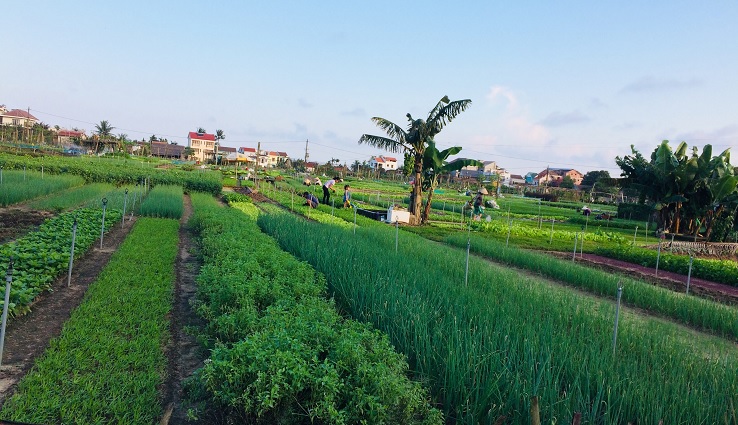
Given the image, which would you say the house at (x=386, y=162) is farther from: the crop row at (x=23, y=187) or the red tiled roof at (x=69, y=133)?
the crop row at (x=23, y=187)

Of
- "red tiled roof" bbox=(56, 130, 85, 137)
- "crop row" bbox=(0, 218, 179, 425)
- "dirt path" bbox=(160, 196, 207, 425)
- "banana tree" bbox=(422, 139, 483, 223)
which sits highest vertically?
"red tiled roof" bbox=(56, 130, 85, 137)

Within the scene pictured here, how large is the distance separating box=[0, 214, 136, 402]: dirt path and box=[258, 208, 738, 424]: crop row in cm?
301

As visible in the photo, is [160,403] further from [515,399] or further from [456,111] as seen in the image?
[456,111]

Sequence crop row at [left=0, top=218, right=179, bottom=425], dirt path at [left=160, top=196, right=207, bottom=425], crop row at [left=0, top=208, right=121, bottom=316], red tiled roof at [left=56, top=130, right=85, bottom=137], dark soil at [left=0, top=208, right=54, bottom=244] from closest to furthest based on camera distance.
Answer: crop row at [left=0, top=218, right=179, bottom=425]
dirt path at [left=160, top=196, right=207, bottom=425]
crop row at [left=0, top=208, right=121, bottom=316]
dark soil at [left=0, top=208, right=54, bottom=244]
red tiled roof at [left=56, top=130, right=85, bottom=137]

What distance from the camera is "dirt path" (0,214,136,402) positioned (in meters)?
3.83

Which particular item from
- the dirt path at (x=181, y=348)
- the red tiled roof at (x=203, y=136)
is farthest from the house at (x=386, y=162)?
the dirt path at (x=181, y=348)

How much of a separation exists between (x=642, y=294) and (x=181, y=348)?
24.6 ft

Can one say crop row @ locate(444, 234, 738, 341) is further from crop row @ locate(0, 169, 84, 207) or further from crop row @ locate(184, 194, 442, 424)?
crop row @ locate(0, 169, 84, 207)

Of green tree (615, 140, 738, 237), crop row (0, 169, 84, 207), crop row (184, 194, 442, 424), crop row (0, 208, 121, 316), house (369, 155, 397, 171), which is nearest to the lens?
crop row (184, 194, 442, 424)

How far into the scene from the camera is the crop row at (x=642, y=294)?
6830 mm

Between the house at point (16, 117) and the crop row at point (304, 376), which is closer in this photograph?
the crop row at point (304, 376)

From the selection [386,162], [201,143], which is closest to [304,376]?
[201,143]

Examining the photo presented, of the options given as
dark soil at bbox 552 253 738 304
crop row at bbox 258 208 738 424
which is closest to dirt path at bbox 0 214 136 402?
crop row at bbox 258 208 738 424

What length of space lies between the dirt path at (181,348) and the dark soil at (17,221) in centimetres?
445
